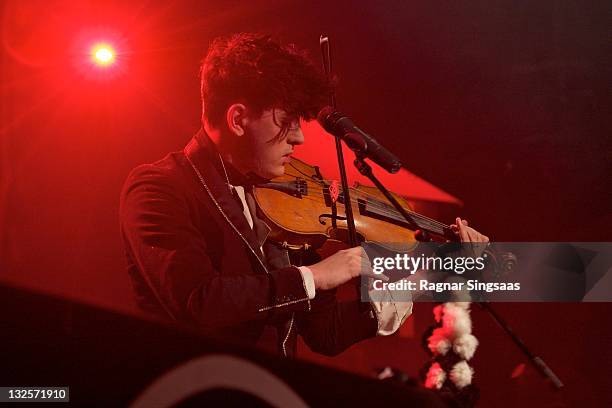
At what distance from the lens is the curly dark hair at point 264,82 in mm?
2098

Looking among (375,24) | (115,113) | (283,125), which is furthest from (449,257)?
(115,113)

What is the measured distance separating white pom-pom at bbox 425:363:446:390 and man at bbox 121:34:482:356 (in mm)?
305

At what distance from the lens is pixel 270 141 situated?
210cm

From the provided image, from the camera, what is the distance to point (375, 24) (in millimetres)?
2695

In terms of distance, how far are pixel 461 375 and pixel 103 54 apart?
1855 mm

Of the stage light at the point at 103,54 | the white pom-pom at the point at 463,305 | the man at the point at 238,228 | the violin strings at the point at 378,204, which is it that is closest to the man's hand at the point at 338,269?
the man at the point at 238,228

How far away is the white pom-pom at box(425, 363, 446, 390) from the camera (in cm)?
248

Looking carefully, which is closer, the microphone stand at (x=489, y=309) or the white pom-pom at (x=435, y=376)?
the microphone stand at (x=489, y=309)

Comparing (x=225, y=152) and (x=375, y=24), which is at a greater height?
(x=375, y=24)

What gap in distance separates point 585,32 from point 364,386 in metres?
2.32

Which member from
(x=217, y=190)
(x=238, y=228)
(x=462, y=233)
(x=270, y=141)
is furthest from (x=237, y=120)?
(x=462, y=233)

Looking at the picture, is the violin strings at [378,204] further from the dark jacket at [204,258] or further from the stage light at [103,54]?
the stage light at [103,54]

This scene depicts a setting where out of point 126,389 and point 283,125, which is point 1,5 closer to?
point 283,125

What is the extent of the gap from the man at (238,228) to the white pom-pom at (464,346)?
1.20 feet
